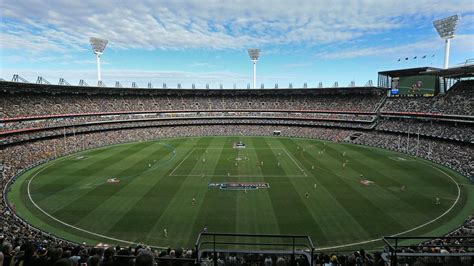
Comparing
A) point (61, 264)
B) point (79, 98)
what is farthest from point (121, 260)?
point (79, 98)

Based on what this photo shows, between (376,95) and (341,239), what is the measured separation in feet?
247

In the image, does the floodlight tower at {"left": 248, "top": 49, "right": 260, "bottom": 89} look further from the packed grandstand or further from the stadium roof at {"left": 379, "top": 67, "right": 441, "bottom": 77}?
the stadium roof at {"left": 379, "top": 67, "right": 441, "bottom": 77}

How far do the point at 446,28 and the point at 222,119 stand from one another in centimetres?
6725

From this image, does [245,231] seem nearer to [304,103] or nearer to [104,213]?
[104,213]

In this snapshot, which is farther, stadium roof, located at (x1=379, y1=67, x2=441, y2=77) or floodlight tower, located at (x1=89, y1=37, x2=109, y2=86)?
floodlight tower, located at (x1=89, y1=37, x2=109, y2=86)

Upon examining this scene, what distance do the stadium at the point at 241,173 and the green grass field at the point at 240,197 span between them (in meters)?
0.23

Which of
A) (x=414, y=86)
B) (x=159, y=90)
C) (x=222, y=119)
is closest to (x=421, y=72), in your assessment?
(x=414, y=86)

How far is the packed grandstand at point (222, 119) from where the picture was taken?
5838 centimetres

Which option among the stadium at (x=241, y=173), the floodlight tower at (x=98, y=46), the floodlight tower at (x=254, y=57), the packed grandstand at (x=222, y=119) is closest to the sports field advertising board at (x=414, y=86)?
the stadium at (x=241, y=173)

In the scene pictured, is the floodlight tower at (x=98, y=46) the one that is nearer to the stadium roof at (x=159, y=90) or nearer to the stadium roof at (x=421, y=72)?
the stadium roof at (x=159, y=90)

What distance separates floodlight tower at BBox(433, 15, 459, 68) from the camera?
6838cm

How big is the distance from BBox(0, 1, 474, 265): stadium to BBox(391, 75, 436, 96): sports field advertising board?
0.94 feet

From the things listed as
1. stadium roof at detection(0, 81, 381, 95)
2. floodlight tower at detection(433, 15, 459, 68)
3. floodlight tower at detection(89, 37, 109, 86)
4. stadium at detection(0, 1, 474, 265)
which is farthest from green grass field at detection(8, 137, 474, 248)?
floodlight tower at detection(89, 37, 109, 86)

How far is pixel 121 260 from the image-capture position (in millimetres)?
8352
